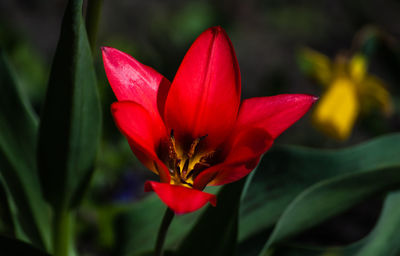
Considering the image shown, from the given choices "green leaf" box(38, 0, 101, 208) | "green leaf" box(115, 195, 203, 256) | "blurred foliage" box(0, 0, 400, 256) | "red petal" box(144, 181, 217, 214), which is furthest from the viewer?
"green leaf" box(115, 195, 203, 256)

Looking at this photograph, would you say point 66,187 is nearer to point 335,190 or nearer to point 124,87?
point 124,87

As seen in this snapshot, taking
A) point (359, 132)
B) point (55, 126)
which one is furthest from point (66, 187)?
point (359, 132)

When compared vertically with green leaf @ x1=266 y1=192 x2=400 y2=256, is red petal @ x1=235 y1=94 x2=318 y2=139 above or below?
above

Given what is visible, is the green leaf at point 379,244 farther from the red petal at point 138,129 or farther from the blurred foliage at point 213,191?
the red petal at point 138,129

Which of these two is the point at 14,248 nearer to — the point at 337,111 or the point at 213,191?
the point at 213,191

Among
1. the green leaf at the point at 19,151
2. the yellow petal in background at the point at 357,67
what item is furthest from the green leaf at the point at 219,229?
the yellow petal in background at the point at 357,67

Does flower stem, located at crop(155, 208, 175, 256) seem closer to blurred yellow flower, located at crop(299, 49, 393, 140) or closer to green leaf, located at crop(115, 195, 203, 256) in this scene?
green leaf, located at crop(115, 195, 203, 256)

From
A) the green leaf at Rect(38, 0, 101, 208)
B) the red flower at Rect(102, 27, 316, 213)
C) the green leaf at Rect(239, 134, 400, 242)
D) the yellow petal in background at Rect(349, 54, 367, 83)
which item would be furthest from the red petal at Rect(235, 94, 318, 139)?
the yellow petal in background at Rect(349, 54, 367, 83)
